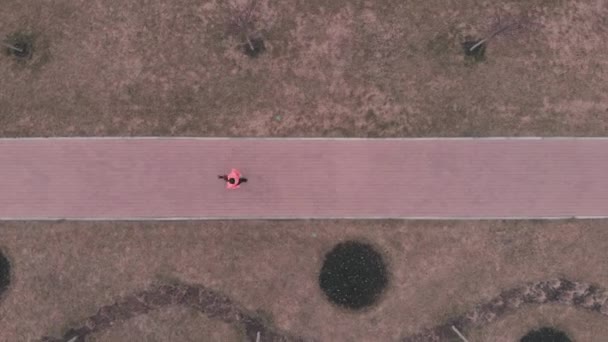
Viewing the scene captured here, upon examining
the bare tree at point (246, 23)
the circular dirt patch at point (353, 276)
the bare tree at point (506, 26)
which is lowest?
the circular dirt patch at point (353, 276)

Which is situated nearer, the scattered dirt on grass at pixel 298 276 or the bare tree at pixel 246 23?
the scattered dirt on grass at pixel 298 276

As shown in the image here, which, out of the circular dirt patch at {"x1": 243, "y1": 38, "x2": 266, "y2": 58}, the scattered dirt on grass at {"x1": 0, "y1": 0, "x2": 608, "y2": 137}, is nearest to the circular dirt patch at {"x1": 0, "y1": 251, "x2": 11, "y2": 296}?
the scattered dirt on grass at {"x1": 0, "y1": 0, "x2": 608, "y2": 137}

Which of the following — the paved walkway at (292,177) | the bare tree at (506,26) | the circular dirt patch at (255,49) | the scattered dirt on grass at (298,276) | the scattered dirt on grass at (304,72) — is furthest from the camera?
the bare tree at (506,26)

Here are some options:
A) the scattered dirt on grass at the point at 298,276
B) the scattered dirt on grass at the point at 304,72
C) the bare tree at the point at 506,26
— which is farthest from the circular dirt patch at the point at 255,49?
the bare tree at the point at 506,26

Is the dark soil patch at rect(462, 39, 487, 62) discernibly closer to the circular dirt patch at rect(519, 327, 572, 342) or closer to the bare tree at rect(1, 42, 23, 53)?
the circular dirt patch at rect(519, 327, 572, 342)

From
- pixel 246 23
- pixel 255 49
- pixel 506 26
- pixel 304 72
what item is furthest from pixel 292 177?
pixel 506 26

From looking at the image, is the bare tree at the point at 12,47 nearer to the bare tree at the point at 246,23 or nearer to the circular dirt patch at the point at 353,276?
the bare tree at the point at 246,23
